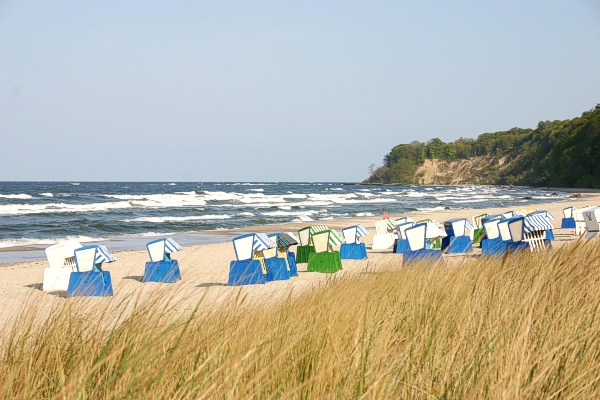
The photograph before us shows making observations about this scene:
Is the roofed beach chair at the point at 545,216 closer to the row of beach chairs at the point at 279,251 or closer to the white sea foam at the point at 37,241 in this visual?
the row of beach chairs at the point at 279,251

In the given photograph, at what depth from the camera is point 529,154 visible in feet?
413

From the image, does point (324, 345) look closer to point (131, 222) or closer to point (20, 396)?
point (20, 396)

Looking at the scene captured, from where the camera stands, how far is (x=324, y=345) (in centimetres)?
305

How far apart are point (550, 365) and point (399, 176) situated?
18083 cm

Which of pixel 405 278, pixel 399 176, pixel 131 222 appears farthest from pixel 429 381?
pixel 399 176

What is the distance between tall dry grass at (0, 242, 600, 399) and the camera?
2465 millimetres

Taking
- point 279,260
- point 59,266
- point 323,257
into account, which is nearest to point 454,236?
point 323,257

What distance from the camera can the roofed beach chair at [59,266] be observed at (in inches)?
408

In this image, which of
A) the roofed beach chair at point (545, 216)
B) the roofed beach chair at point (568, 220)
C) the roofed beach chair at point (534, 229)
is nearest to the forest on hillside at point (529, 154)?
the roofed beach chair at point (568, 220)

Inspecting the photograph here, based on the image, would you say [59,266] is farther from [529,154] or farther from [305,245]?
[529,154]

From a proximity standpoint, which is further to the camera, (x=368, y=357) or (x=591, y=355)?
(x=591, y=355)

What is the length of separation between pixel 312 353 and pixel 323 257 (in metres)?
9.76

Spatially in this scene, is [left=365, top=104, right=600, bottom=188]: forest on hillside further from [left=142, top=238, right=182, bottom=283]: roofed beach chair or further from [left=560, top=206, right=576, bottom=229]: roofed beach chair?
[left=142, top=238, right=182, bottom=283]: roofed beach chair

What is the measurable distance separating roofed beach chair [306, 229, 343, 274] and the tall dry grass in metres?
8.36
